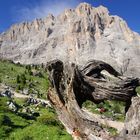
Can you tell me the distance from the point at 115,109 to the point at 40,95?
2347cm

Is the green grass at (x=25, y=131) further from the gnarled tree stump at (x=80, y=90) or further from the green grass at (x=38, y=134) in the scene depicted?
the gnarled tree stump at (x=80, y=90)

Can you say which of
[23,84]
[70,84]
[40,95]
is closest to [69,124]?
[70,84]

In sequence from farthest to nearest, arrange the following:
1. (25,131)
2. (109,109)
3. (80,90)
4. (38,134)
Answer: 1. (109,109)
2. (25,131)
3. (38,134)
4. (80,90)

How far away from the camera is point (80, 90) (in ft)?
40.3

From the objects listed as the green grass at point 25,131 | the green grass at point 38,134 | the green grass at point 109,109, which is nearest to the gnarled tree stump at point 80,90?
the green grass at point 25,131

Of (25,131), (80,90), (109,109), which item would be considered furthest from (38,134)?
(109,109)

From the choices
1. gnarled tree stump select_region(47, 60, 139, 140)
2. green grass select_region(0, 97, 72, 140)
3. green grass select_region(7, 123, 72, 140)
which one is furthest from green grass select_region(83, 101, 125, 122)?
gnarled tree stump select_region(47, 60, 139, 140)

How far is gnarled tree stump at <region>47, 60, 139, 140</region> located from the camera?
452 inches

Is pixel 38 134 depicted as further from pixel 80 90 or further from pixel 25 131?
pixel 80 90

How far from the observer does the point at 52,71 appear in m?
12.1

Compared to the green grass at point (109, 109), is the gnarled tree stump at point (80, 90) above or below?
below

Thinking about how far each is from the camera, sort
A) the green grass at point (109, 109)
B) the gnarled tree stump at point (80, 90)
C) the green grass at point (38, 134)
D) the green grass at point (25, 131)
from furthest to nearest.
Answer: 1. the green grass at point (109, 109)
2. the green grass at point (25, 131)
3. the green grass at point (38, 134)
4. the gnarled tree stump at point (80, 90)

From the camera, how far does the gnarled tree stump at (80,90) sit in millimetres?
11484

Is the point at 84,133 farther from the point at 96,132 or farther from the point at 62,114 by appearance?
the point at 62,114
